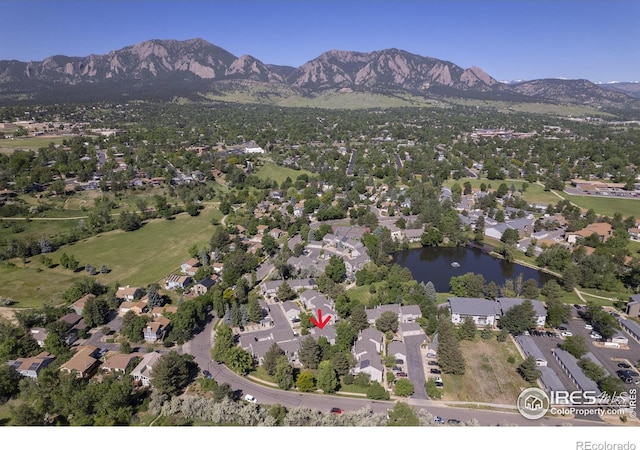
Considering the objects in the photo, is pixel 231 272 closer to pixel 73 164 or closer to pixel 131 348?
pixel 131 348

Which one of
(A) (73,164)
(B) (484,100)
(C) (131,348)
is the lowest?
(C) (131,348)

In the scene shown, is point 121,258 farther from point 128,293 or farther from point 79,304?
point 79,304

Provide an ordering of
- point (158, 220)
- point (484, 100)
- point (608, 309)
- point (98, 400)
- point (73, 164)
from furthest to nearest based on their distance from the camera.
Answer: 1. point (484, 100)
2. point (73, 164)
3. point (158, 220)
4. point (608, 309)
5. point (98, 400)

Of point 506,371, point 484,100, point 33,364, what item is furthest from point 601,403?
point 484,100

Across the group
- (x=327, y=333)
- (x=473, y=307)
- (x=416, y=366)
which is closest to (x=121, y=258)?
(x=327, y=333)

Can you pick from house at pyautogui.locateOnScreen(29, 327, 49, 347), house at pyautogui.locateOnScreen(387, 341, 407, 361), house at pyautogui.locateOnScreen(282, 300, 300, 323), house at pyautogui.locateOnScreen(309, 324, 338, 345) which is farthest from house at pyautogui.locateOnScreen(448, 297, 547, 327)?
house at pyautogui.locateOnScreen(29, 327, 49, 347)

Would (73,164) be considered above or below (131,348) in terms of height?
above
